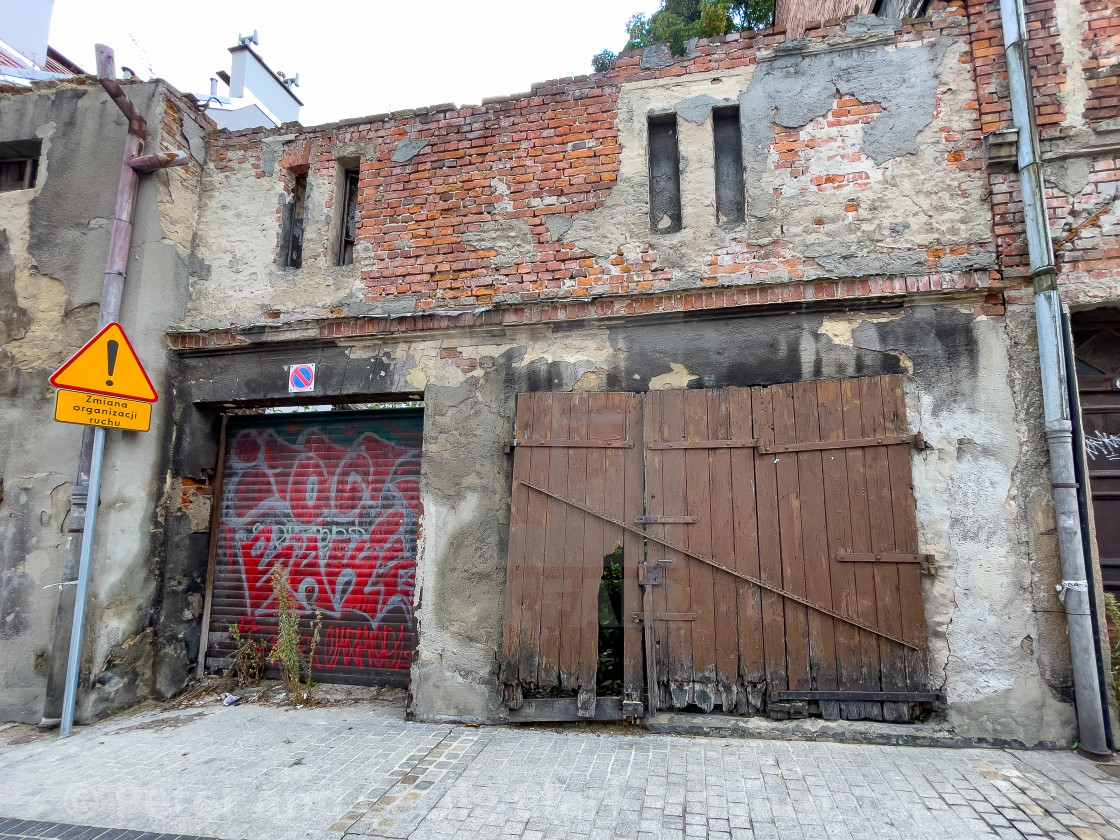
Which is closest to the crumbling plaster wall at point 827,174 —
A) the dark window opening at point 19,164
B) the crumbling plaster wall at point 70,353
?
the crumbling plaster wall at point 70,353

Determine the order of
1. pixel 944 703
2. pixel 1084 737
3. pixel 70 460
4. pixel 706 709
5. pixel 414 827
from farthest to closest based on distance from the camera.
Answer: pixel 70 460
pixel 706 709
pixel 944 703
pixel 1084 737
pixel 414 827

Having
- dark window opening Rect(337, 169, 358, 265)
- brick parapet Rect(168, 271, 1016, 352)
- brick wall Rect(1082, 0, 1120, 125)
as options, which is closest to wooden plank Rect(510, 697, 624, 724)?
brick parapet Rect(168, 271, 1016, 352)

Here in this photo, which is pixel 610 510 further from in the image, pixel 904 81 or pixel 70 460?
pixel 70 460

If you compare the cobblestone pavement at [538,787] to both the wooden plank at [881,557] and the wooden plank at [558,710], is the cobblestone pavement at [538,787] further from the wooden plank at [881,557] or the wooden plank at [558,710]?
the wooden plank at [881,557]

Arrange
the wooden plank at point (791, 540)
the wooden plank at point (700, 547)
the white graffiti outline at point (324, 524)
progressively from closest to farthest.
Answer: the wooden plank at point (791, 540) → the wooden plank at point (700, 547) → the white graffiti outline at point (324, 524)

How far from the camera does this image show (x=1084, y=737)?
3.59 metres

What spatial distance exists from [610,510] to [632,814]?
6.06 feet

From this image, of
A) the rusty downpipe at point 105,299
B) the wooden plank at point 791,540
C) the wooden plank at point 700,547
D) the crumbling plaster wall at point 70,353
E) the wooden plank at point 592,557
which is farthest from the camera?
the crumbling plaster wall at point 70,353

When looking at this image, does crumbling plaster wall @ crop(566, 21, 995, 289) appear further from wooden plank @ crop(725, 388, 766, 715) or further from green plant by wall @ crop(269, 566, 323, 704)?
green plant by wall @ crop(269, 566, 323, 704)

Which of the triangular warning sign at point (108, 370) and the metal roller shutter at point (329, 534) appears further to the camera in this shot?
the metal roller shutter at point (329, 534)

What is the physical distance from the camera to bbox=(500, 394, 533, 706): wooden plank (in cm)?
432

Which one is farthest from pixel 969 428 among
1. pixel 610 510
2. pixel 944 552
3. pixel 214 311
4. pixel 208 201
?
pixel 208 201

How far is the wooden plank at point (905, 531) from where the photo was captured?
3.86 m

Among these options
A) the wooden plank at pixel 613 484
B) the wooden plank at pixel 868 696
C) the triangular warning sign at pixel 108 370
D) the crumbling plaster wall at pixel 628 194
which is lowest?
the wooden plank at pixel 868 696
